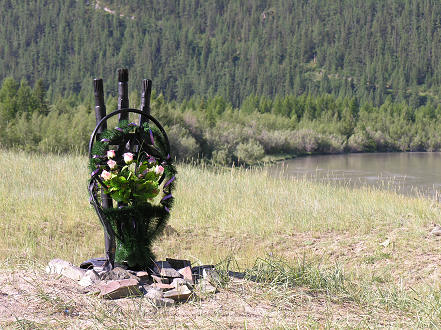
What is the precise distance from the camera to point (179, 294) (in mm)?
3846

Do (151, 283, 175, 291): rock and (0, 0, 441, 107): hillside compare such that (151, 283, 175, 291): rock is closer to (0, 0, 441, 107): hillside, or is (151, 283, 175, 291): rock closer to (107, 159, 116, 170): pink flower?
(107, 159, 116, 170): pink flower

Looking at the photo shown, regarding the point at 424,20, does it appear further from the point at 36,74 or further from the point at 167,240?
the point at 167,240

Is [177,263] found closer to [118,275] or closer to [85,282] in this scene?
[118,275]

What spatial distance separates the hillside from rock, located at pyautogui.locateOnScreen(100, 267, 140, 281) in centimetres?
9899

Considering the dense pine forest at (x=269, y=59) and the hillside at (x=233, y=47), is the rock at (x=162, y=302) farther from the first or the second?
the hillside at (x=233, y=47)

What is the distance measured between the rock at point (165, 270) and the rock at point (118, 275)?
0.61 ft

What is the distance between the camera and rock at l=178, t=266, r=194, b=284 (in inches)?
165

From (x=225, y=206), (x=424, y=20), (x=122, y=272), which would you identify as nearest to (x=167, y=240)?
(x=225, y=206)

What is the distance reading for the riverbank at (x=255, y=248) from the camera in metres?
3.68

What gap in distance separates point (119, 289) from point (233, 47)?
470 feet

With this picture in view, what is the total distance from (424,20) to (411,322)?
162 meters

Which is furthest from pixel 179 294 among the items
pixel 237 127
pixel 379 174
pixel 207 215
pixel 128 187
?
pixel 237 127

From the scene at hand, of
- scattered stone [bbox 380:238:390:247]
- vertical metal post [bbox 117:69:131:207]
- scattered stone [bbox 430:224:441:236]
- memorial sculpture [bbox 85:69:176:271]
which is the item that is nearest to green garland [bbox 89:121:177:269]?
memorial sculpture [bbox 85:69:176:271]

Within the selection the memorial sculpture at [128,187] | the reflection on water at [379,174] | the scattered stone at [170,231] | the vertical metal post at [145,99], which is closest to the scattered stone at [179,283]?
the memorial sculpture at [128,187]
